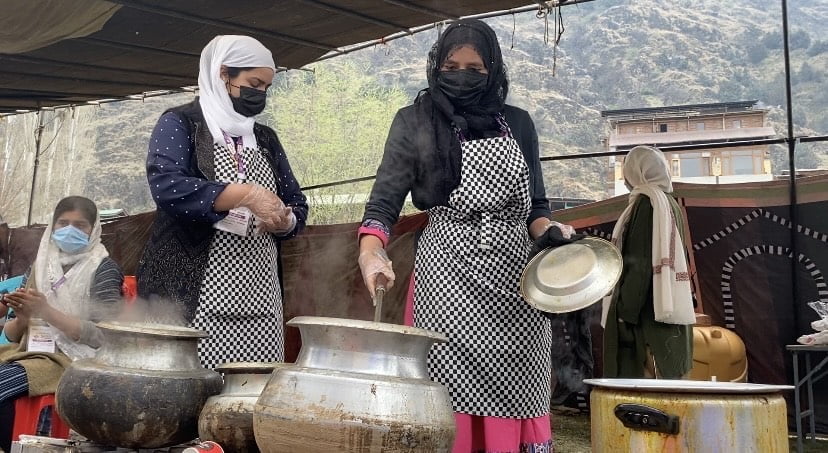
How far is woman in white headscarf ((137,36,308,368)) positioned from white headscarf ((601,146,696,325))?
2738mm

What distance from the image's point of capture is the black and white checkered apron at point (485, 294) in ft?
7.64

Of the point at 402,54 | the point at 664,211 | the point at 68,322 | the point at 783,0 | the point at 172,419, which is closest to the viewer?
the point at 172,419

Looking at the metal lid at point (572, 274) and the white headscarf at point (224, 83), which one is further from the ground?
the white headscarf at point (224, 83)

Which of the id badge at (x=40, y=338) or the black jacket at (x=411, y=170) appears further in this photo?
the id badge at (x=40, y=338)

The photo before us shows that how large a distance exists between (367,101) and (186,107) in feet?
197

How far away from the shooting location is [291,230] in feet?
9.55

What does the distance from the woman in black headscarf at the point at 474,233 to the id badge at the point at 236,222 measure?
0.53 meters

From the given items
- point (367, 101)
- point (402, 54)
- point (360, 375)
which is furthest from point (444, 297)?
point (402, 54)

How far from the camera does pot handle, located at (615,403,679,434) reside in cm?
167

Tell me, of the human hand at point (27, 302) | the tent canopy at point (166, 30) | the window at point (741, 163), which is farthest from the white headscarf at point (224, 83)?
the window at point (741, 163)

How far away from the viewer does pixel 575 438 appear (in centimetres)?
568

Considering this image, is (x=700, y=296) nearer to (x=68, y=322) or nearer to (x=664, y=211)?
(x=664, y=211)

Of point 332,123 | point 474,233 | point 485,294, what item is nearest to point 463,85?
point 474,233

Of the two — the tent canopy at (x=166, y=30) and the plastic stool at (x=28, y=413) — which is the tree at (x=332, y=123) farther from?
the plastic stool at (x=28, y=413)
